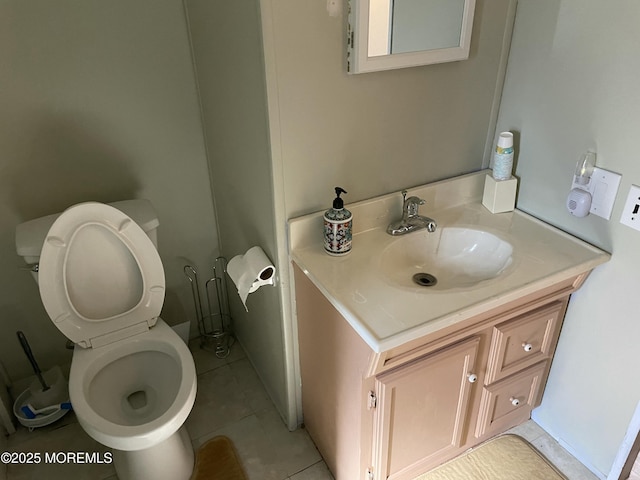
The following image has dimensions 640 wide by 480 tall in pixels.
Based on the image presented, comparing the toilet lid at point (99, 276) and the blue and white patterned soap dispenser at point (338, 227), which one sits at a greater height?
the blue and white patterned soap dispenser at point (338, 227)

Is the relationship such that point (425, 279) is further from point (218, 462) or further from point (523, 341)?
point (218, 462)

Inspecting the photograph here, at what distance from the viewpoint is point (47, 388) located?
193 cm

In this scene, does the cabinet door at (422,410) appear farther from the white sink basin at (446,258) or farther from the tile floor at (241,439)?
the tile floor at (241,439)

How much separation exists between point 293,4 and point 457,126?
692 mm

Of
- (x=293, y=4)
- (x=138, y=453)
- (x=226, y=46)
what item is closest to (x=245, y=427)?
(x=138, y=453)

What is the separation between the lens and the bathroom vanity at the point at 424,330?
1.29m

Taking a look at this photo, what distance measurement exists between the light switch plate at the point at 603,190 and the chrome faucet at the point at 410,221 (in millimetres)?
449

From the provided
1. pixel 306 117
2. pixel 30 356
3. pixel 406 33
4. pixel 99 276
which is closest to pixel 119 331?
pixel 99 276

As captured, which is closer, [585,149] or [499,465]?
[585,149]

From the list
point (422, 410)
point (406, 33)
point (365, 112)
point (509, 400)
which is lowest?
point (509, 400)

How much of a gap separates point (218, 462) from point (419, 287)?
0.97 m

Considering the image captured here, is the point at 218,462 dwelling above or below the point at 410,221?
below

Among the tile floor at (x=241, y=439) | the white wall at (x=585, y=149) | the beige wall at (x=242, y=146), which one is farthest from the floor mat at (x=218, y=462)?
the white wall at (x=585, y=149)

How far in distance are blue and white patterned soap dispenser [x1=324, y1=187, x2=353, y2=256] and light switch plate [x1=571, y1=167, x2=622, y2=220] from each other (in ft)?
2.28
